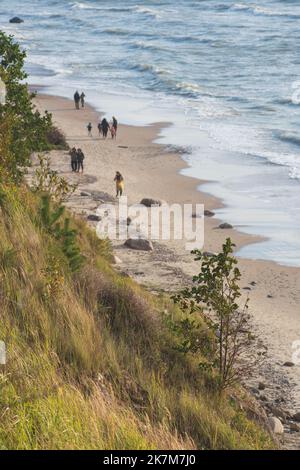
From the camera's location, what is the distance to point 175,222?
24359 millimetres

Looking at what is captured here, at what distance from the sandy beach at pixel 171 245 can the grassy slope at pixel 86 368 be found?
2052mm

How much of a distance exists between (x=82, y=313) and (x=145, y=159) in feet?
81.8

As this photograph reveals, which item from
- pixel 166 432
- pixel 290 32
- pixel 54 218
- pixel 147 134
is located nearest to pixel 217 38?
pixel 290 32

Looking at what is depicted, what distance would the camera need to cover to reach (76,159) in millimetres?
29484

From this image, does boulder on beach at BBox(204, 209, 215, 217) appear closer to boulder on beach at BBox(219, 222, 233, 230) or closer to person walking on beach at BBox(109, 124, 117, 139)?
boulder on beach at BBox(219, 222, 233, 230)

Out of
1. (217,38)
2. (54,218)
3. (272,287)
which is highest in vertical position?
(217,38)

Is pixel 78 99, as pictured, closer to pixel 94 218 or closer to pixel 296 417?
pixel 94 218

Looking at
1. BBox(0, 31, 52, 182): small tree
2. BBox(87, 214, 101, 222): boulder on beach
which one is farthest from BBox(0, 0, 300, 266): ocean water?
BBox(0, 31, 52, 182): small tree

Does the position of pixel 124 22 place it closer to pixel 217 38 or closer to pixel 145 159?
pixel 217 38

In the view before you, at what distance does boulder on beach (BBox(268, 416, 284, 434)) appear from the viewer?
1035 centimetres

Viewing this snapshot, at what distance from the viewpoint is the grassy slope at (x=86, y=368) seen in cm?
637

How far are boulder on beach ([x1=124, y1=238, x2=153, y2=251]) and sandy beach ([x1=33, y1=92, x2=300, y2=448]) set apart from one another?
0.24 metres

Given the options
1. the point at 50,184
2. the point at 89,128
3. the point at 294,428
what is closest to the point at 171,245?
the point at 50,184

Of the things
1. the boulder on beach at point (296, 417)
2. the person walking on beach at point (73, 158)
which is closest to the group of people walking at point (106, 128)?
the person walking on beach at point (73, 158)
